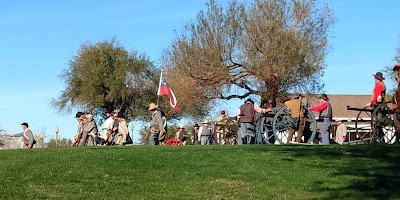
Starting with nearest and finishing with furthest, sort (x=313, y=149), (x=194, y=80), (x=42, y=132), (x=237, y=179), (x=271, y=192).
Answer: (x=271, y=192) → (x=237, y=179) → (x=313, y=149) → (x=42, y=132) → (x=194, y=80)

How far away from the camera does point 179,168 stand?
14.4 metres

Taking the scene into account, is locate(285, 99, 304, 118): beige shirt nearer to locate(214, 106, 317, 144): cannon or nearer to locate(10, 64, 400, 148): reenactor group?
locate(10, 64, 400, 148): reenactor group

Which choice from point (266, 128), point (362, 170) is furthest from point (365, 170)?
point (266, 128)

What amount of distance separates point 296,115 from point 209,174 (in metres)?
8.27

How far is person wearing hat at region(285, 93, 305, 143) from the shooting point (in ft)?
70.5

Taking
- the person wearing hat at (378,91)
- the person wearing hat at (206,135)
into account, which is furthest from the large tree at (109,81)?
the person wearing hat at (378,91)

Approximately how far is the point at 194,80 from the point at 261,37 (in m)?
4.66

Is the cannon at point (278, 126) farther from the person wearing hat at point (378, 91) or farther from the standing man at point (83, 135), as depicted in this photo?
the standing man at point (83, 135)

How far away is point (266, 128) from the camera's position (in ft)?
74.1

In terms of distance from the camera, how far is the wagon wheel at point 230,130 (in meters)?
26.9

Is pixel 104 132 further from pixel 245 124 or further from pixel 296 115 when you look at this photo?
pixel 296 115

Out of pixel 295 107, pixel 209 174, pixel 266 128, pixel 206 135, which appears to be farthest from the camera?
pixel 206 135

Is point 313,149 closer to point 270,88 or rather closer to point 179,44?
point 270,88

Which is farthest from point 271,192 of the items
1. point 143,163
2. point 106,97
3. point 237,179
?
point 106,97
